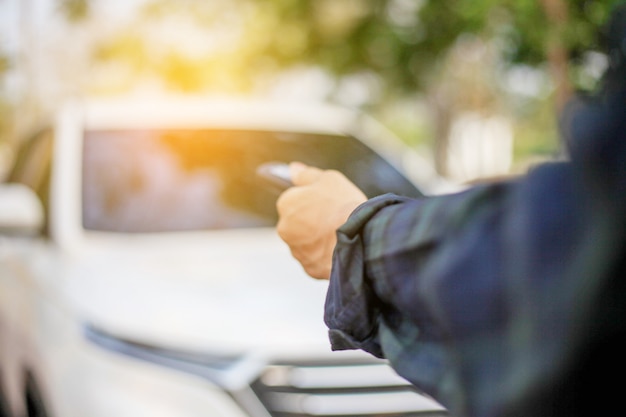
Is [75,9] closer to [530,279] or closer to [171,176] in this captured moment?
[171,176]

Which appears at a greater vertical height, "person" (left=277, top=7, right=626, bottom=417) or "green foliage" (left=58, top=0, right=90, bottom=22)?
"green foliage" (left=58, top=0, right=90, bottom=22)

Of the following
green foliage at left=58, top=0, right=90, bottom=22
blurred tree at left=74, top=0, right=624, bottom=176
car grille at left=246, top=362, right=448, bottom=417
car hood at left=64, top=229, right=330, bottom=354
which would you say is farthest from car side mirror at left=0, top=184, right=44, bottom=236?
blurred tree at left=74, top=0, right=624, bottom=176

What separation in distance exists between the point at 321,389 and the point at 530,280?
1.65 metres

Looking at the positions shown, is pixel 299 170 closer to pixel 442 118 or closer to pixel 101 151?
pixel 101 151

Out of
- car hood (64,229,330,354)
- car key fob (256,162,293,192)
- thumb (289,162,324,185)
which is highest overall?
thumb (289,162,324,185)

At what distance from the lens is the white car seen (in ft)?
7.16

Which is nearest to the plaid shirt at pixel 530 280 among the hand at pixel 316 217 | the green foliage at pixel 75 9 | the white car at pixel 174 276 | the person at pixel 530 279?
the person at pixel 530 279

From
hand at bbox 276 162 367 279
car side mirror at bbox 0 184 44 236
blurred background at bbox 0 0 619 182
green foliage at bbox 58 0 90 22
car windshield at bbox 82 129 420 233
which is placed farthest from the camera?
blurred background at bbox 0 0 619 182

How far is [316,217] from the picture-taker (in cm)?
95

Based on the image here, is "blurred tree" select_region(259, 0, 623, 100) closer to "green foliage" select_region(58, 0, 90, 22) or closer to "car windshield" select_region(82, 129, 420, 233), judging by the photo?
"green foliage" select_region(58, 0, 90, 22)

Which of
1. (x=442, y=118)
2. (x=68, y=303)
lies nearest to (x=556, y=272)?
(x=68, y=303)

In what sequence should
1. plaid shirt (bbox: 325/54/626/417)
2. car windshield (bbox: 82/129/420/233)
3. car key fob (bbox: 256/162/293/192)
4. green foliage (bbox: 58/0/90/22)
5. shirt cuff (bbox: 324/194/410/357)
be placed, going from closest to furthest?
plaid shirt (bbox: 325/54/626/417) → shirt cuff (bbox: 324/194/410/357) → car key fob (bbox: 256/162/293/192) → car windshield (bbox: 82/129/420/233) → green foliage (bbox: 58/0/90/22)

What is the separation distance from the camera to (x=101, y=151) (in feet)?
10.3

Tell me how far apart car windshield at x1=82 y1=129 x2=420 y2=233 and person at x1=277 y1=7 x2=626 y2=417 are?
156 centimetres
